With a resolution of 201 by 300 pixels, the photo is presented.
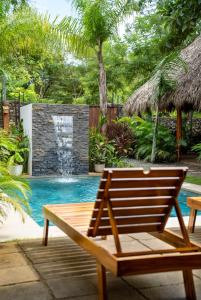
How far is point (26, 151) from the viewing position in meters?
10.6

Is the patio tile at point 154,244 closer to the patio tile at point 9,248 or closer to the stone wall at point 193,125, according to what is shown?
the patio tile at point 9,248

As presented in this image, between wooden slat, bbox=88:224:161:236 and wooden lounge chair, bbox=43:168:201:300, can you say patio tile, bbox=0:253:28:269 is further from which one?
wooden slat, bbox=88:224:161:236

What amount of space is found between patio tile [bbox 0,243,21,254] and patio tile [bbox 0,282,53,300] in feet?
2.64

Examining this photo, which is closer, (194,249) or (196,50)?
(194,249)

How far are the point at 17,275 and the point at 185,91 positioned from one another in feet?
30.5

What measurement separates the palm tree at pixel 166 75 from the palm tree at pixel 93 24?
60.3 inches

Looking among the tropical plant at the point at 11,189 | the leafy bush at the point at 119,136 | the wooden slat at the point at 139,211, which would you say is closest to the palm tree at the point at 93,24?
the leafy bush at the point at 119,136

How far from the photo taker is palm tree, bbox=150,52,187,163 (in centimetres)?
1135

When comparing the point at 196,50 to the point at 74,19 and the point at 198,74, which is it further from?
the point at 74,19

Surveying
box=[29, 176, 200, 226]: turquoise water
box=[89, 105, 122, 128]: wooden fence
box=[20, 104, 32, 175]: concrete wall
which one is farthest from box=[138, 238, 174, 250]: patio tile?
box=[89, 105, 122, 128]: wooden fence

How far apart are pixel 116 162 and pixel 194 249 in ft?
28.0

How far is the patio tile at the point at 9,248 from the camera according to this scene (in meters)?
3.55

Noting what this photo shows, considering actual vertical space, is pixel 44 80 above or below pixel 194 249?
above

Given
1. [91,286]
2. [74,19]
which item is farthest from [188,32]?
[91,286]
